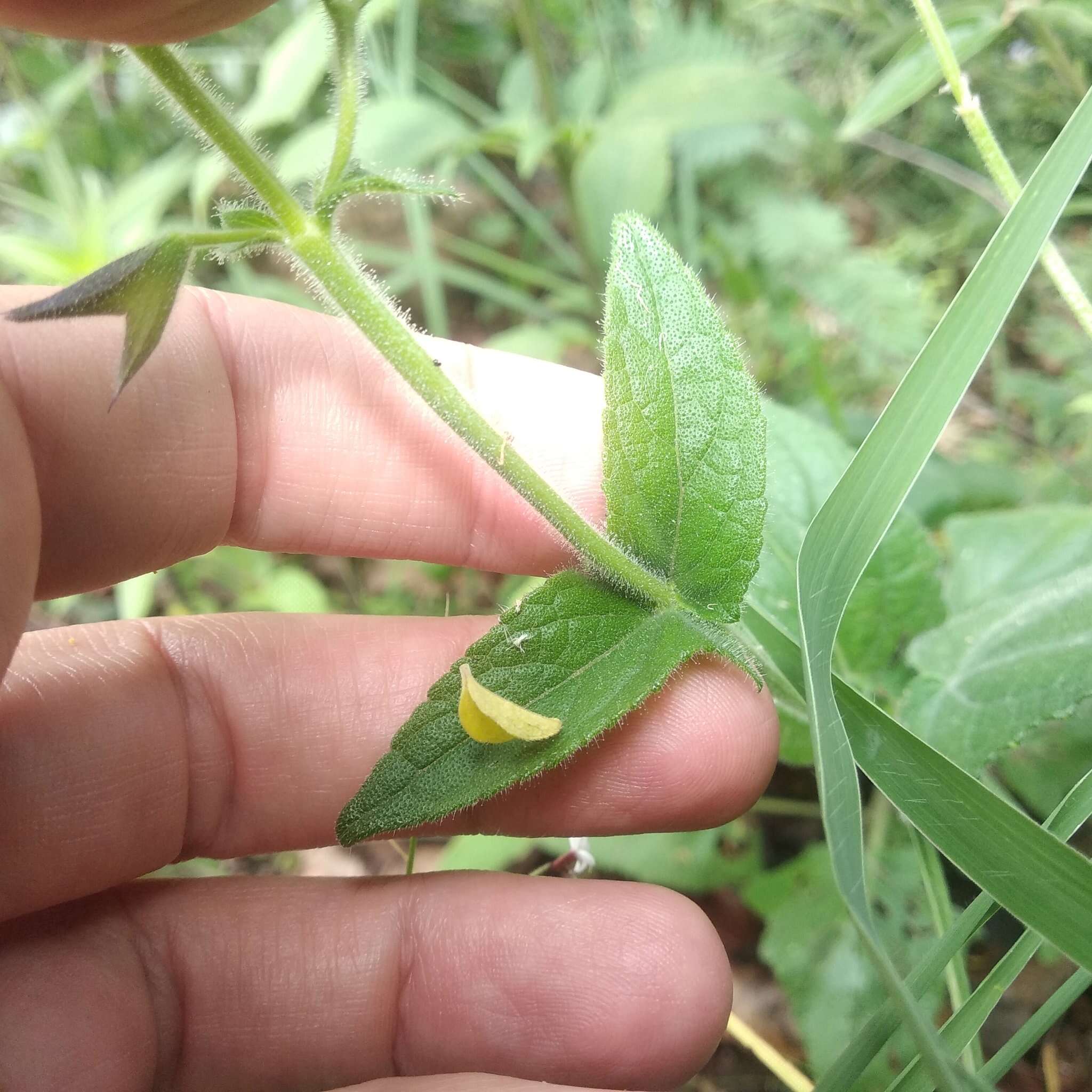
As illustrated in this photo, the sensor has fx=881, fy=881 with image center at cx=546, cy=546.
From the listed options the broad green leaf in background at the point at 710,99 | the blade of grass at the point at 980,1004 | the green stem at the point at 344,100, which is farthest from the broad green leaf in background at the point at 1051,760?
the broad green leaf in background at the point at 710,99

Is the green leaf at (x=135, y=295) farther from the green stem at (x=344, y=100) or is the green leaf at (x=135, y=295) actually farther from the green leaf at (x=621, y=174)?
the green leaf at (x=621, y=174)

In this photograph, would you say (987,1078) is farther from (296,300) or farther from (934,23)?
(296,300)

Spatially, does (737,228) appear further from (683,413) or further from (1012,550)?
(683,413)

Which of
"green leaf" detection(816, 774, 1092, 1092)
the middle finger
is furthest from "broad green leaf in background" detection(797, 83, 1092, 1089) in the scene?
the middle finger

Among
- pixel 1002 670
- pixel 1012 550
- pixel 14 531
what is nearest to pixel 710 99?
pixel 1012 550

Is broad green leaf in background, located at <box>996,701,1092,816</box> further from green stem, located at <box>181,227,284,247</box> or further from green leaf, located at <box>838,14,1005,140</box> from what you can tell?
green stem, located at <box>181,227,284,247</box>

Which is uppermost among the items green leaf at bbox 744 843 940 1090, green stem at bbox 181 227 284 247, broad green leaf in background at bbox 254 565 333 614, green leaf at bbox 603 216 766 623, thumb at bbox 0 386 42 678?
green stem at bbox 181 227 284 247
